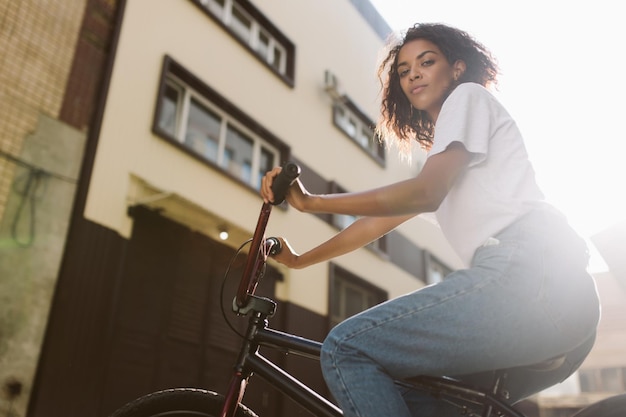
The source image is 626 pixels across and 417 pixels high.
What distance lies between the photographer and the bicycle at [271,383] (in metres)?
1.63

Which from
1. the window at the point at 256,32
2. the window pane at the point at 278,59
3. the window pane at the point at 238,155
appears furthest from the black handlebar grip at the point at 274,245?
the window pane at the point at 278,59

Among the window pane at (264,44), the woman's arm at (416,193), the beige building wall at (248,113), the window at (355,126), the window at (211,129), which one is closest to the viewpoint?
the woman's arm at (416,193)

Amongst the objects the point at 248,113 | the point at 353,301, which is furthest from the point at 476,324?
the point at 353,301

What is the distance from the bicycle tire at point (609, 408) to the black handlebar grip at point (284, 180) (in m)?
1.10

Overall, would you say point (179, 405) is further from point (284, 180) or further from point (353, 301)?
point (353, 301)

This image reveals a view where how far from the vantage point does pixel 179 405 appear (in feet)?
6.39

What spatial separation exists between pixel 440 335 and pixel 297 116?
10004mm

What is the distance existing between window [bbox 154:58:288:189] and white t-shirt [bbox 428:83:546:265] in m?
6.64

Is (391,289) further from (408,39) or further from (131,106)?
(408,39)

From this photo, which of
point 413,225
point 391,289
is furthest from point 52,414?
point 413,225

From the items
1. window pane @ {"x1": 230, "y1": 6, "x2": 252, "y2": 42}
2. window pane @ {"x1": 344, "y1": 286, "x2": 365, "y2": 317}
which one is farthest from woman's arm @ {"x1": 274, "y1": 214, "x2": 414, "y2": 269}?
window pane @ {"x1": 344, "y1": 286, "x2": 365, "y2": 317}

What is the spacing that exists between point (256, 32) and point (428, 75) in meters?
9.75

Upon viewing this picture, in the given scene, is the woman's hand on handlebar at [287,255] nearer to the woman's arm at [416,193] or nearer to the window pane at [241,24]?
the woman's arm at [416,193]

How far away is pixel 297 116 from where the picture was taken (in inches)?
442
